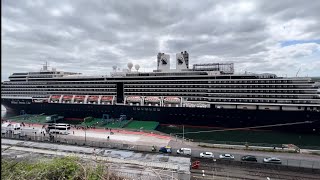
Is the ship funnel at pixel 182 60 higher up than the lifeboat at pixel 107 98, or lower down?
higher up

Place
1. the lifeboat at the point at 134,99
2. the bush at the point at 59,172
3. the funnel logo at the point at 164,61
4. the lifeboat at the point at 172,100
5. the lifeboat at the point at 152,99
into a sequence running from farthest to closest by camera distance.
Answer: the funnel logo at the point at 164,61
the lifeboat at the point at 134,99
the lifeboat at the point at 152,99
the lifeboat at the point at 172,100
the bush at the point at 59,172

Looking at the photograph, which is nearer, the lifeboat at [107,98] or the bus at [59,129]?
the bus at [59,129]

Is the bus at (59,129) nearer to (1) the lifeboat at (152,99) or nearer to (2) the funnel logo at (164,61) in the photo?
(1) the lifeboat at (152,99)

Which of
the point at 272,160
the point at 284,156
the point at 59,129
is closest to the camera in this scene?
the point at 272,160

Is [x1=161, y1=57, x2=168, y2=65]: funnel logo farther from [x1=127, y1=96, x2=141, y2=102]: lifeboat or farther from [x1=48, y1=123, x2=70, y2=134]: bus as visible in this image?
[x1=48, y1=123, x2=70, y2=134]: bus

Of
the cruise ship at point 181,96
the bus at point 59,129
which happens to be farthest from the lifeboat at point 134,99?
the bus at point 59,129

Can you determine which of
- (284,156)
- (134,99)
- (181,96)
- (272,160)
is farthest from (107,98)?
(272,160)

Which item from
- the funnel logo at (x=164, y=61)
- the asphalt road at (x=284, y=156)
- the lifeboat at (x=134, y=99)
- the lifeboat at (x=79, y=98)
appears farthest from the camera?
the funnel logo at (x=164, y=61)

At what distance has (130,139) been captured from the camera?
3253 centimetres

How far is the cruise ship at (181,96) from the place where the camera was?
3638 cm

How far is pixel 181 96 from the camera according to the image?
143 feet

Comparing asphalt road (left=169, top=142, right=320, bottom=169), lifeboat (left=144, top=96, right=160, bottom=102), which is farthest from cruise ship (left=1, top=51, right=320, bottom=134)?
asphalt road (left=169, top=142, right=320, bottom=169)

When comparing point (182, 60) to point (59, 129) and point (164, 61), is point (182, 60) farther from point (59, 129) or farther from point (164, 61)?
point (59, 129)

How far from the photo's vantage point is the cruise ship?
3638cm
